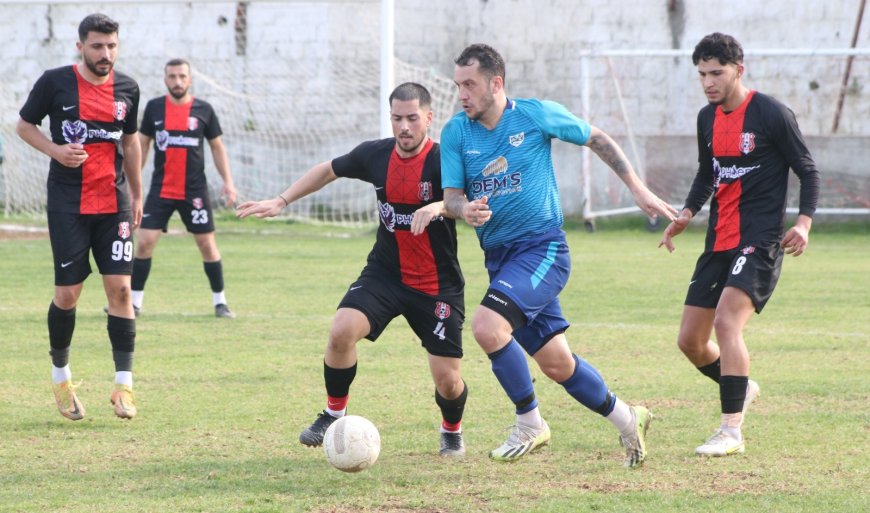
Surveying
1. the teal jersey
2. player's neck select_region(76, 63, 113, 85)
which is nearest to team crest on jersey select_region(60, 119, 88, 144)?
player's neck select_region(76, 63, 113, 85)

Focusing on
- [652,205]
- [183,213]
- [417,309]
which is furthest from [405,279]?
[183,213]

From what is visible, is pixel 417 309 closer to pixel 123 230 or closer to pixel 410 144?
pixel 410 144

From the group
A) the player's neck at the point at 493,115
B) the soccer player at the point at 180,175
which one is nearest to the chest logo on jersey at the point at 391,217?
the player's neck at the point at 493,115

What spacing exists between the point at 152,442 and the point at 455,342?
5.48ft

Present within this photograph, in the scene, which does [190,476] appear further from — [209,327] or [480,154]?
[209,327]

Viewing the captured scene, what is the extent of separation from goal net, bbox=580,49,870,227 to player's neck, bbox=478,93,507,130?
14076 mm

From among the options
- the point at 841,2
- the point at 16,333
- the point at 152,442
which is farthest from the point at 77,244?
the point at 841,2

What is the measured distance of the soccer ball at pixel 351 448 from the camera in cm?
538

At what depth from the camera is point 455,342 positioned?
606 centimetres

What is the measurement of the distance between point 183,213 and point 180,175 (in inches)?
14.6

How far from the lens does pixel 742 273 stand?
6.04m

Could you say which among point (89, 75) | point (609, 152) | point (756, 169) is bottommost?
point (756, 169)

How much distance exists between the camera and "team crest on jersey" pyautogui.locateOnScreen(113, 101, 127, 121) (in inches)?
269

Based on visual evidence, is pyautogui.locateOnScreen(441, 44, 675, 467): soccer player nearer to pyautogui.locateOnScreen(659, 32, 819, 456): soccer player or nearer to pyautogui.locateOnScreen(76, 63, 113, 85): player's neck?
pyautogui.locateOnScreen(659, 32, 819, 456): soccer player
